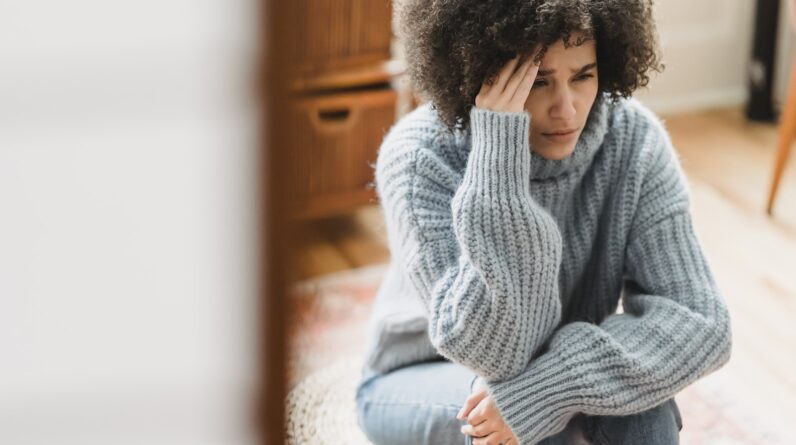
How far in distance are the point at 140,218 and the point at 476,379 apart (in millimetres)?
714

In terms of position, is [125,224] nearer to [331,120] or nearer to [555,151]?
[555,151]

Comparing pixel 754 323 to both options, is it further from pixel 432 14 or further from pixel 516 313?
pixel 432 14

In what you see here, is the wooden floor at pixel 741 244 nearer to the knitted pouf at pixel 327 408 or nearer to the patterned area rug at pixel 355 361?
the patterned area rug at pixel 355 361

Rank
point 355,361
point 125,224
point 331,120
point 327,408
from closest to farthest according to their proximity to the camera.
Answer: point 125,224 < point 327,408 < point 355,361 < point 331,120

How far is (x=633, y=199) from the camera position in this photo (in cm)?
141

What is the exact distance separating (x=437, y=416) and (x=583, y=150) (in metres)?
0.39

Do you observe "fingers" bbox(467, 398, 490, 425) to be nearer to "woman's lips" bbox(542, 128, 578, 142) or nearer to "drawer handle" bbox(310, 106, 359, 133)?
"woman's lips" bbox(542, 128, 578, 142)

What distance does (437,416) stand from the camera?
4.71 ft

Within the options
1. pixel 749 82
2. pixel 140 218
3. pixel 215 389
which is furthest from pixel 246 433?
pixel 749 82

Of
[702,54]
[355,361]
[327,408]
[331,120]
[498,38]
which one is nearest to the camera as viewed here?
[498,38]

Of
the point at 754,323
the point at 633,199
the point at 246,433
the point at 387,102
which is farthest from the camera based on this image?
the point at 387,102

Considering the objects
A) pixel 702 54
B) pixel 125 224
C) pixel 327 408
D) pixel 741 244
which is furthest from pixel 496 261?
pixel 702 54

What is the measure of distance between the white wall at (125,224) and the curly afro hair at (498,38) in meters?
0.52

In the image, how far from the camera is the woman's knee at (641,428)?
1.36 metres
